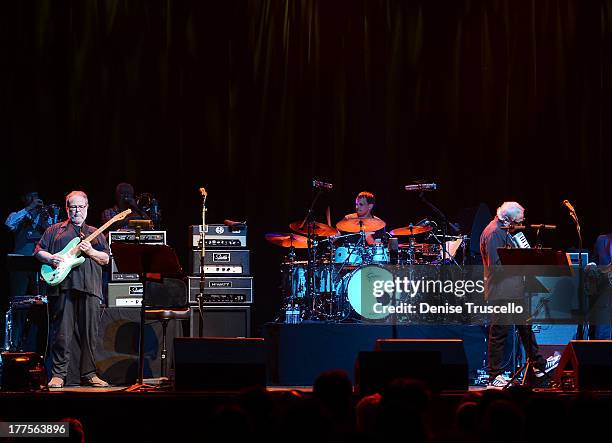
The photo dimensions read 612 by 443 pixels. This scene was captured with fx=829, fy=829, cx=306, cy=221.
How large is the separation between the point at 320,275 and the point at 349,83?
3.30 metres

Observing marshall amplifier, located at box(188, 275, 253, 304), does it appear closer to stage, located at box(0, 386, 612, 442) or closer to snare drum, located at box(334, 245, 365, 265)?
snare drum, located at box(334, 245, 365, 265)

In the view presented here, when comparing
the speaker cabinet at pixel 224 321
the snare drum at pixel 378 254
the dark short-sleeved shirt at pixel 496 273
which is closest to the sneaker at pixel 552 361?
the dark short-sleeved shirt at pixel 496 273

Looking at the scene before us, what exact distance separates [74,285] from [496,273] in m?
4.70

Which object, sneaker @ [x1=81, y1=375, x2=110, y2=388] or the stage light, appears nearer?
the stage light

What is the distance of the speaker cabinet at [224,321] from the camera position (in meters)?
10.6

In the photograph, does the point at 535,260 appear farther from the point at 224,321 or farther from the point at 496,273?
the point at 224,321

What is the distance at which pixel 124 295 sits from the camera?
10047 mm

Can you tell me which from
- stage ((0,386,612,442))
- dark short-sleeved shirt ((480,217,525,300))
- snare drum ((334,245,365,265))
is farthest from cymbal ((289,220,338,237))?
stage ((0,386,612,442))

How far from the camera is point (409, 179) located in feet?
41.8

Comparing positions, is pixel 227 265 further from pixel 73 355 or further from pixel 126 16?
pixel 126 16

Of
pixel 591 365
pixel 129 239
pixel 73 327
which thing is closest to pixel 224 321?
pixel 129 239

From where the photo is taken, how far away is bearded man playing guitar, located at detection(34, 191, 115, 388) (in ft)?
30.1

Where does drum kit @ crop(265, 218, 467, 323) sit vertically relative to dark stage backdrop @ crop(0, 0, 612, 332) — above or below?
below

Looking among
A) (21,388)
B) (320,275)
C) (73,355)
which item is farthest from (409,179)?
(21,388)
